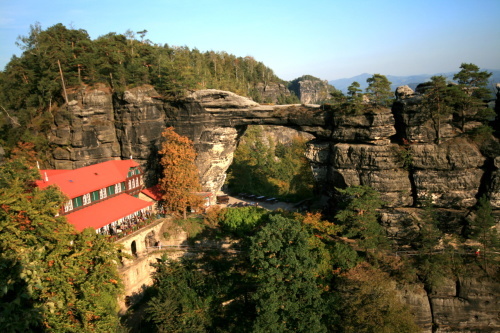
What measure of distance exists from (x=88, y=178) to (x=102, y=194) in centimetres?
175

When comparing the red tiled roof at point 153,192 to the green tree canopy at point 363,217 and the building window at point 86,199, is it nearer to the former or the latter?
the building window at point 86,199

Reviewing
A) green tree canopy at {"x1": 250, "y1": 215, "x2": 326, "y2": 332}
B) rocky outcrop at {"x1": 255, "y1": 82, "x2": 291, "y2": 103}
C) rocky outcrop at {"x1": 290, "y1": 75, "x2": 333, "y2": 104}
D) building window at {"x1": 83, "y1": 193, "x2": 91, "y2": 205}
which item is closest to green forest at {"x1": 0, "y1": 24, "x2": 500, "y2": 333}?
green tree canopy at {"x1": 250, "y1": 215, "x2": 326, "y2": 332}

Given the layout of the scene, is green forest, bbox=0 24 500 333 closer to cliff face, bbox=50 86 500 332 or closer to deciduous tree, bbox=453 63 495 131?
deciduous tree, bbox=453 63 495 131

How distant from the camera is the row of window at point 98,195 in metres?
25.0

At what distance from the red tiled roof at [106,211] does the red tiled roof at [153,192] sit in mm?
1795

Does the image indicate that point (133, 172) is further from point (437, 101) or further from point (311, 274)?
point (437, 101)


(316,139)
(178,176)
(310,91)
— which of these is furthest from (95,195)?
(310,91)

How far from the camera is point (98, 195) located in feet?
89.4

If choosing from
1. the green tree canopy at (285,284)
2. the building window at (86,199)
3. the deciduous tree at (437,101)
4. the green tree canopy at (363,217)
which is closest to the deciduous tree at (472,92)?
the deciduous tree at (437,101)

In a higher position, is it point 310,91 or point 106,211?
point 310,91

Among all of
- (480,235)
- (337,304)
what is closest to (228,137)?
(337,304)

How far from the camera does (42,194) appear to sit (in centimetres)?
1966

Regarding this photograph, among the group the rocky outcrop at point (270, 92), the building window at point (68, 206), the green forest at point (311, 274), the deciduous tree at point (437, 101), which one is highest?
the rocky outcrop at point (270, 92)

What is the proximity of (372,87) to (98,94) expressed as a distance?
1036 inches
